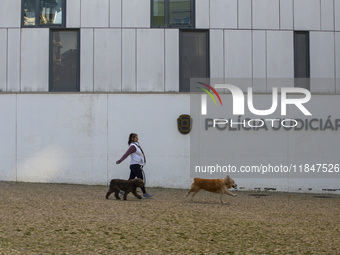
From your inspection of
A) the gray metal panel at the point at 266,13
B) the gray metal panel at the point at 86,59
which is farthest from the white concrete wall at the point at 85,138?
the gray metal panel at the point at 266,13

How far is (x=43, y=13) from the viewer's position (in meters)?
17.7

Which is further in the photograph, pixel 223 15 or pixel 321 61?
pixel 321 61

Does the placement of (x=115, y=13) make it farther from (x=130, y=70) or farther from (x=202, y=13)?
(x=202, y=13)

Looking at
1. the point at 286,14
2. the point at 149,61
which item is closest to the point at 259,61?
the point at 286,14

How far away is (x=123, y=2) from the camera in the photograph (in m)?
17.5

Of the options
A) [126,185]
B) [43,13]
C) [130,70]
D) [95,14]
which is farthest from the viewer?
[43,13]

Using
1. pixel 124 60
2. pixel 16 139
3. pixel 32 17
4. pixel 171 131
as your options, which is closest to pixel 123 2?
pixel 124 60

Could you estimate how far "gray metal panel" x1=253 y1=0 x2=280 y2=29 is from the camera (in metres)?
17.7

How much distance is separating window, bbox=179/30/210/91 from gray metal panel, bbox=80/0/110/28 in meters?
2.58

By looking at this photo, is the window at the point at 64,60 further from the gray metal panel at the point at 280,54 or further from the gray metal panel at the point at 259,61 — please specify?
the gray metal panel at the point at 280,54

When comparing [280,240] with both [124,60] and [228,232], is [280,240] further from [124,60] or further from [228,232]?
[124,60]

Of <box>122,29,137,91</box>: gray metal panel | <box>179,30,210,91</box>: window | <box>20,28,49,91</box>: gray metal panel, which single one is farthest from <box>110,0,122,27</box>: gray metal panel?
<box>20,28,49,91</box>: gray metal panel

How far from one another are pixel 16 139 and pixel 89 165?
2.52 metres

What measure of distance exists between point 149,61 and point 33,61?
3.82 m
